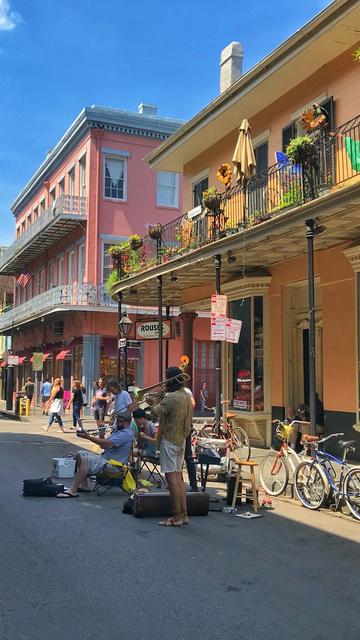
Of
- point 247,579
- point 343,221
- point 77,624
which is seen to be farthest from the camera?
point 343,221

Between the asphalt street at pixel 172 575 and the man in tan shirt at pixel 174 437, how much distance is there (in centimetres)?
29

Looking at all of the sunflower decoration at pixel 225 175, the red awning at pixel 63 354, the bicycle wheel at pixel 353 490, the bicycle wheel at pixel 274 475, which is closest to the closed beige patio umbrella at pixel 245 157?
the sunflower decoration at pixel 225 175

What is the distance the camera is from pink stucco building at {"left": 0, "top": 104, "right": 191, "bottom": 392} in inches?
1094

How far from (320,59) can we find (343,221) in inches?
164

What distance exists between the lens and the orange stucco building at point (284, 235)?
37.1 ft

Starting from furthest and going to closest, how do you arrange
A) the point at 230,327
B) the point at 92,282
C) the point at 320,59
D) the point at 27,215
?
the point at 27,215
the point at 92,282
the point at 320,59
the point at 230,327

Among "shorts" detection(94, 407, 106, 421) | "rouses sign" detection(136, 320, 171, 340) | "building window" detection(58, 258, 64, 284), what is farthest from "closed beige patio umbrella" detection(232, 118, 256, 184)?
"building window" detection(58, 258, 64, 284)

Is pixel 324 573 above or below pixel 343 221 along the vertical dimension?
below

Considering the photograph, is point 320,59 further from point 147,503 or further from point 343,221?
point 147,503

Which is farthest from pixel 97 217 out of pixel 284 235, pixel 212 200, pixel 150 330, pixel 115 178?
pixel 284 235

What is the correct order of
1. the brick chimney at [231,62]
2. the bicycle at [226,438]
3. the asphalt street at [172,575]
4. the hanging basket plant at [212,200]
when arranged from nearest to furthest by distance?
the asphalt street at [172,575], the bicycle at [226,438], the hanging basket plant at [212,200], the brick chimney at [231,62]

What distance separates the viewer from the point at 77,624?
13.8ft

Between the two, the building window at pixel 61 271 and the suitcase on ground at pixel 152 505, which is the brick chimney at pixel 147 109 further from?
the suitcase on ground at pixel 152 505

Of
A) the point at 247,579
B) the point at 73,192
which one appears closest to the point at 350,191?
the point at 247,579
